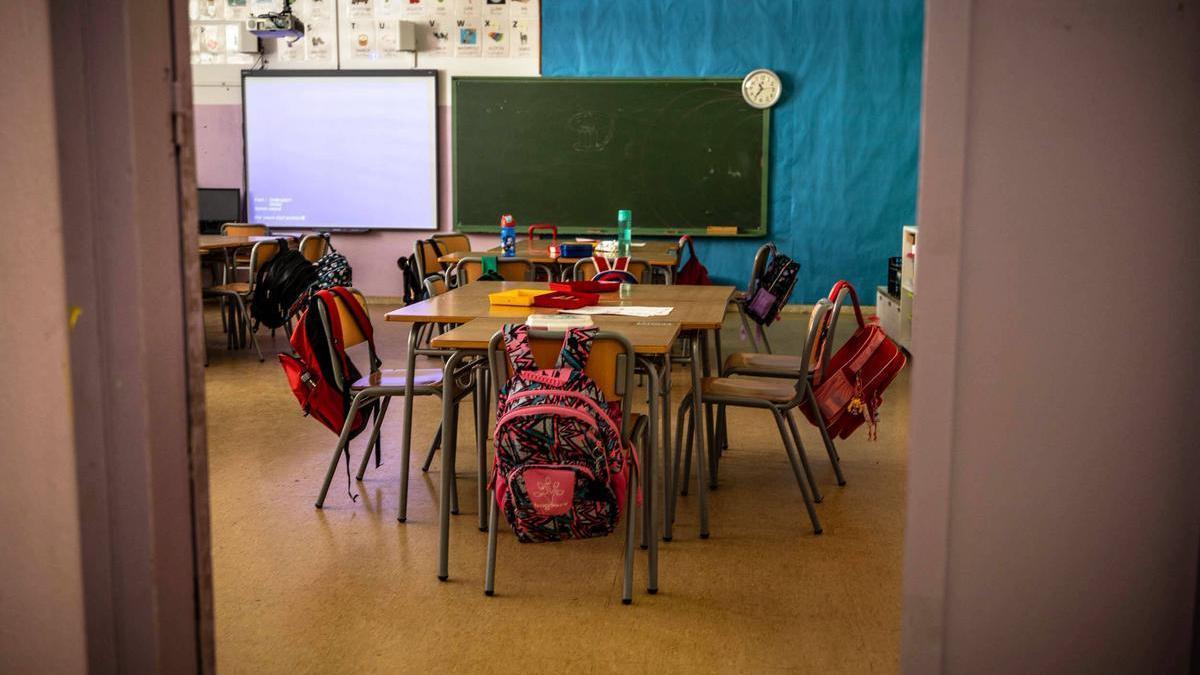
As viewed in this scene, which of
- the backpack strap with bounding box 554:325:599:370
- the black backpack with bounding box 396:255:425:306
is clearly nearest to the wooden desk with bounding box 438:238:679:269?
the black backpack with bounding box 396:255:425:306

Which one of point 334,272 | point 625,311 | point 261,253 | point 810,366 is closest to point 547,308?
point 625,311

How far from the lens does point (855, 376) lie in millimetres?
3705

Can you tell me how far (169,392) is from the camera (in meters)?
1.58

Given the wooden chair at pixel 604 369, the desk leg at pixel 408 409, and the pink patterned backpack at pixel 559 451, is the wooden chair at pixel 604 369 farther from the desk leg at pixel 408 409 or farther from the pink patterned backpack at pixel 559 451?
the desk leg at pixel 408 409

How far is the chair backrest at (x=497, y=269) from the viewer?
518cm

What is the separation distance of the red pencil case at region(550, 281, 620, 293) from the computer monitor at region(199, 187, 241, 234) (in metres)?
6.39

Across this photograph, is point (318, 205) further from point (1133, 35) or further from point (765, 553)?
point (1133, 35)

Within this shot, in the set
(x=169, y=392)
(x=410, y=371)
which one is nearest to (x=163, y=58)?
(x=169, y=392)

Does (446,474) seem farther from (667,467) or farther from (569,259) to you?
(569,259)

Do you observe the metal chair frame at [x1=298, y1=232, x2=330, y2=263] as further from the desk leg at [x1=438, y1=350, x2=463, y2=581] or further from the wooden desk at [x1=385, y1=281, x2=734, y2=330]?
the desk leg at [x1=438, y1=350, x2=463, y2=581]

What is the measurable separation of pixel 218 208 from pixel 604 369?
8030 mm

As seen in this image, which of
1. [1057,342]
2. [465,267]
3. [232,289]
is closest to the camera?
[1057,342]

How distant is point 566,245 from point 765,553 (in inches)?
117

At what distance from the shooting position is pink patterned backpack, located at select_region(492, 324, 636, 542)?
2664mm
